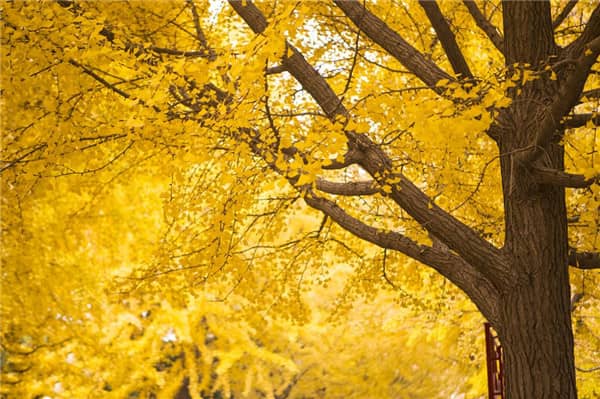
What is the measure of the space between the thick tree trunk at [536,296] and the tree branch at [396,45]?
0.65 metres

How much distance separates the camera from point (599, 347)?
8281mm

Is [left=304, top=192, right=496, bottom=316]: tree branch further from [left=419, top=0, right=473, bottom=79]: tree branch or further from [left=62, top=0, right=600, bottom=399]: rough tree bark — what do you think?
[left=419, top=0, right=473, bottom=79]: tree branch

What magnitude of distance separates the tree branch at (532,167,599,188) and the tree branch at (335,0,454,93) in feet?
2.97

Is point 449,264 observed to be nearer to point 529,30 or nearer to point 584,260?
point 584,260

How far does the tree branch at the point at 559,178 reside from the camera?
3738 mm

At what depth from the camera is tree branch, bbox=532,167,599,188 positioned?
3.74m

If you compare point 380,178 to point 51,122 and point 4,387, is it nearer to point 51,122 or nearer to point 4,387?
point 51,122

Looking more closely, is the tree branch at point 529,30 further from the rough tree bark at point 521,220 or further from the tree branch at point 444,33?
the tree branch at point 444,33

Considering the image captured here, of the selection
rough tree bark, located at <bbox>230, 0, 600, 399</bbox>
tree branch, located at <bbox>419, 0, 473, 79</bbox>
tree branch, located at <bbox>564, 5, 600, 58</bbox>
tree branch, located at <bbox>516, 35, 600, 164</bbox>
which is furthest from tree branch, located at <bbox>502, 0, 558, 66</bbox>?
tree branch, located at <bbox>516, 35, 600, 164</bbox>

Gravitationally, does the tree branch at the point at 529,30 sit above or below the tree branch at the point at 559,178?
above

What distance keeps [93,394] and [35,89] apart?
17.1ft

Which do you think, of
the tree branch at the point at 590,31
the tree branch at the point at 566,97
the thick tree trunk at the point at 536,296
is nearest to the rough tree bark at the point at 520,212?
the thick tree trunk at the point at 536,296

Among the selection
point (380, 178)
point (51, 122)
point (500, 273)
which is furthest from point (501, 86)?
point (51, 122)

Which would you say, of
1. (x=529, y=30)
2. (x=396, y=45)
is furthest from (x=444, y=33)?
(x=529, y=30)
